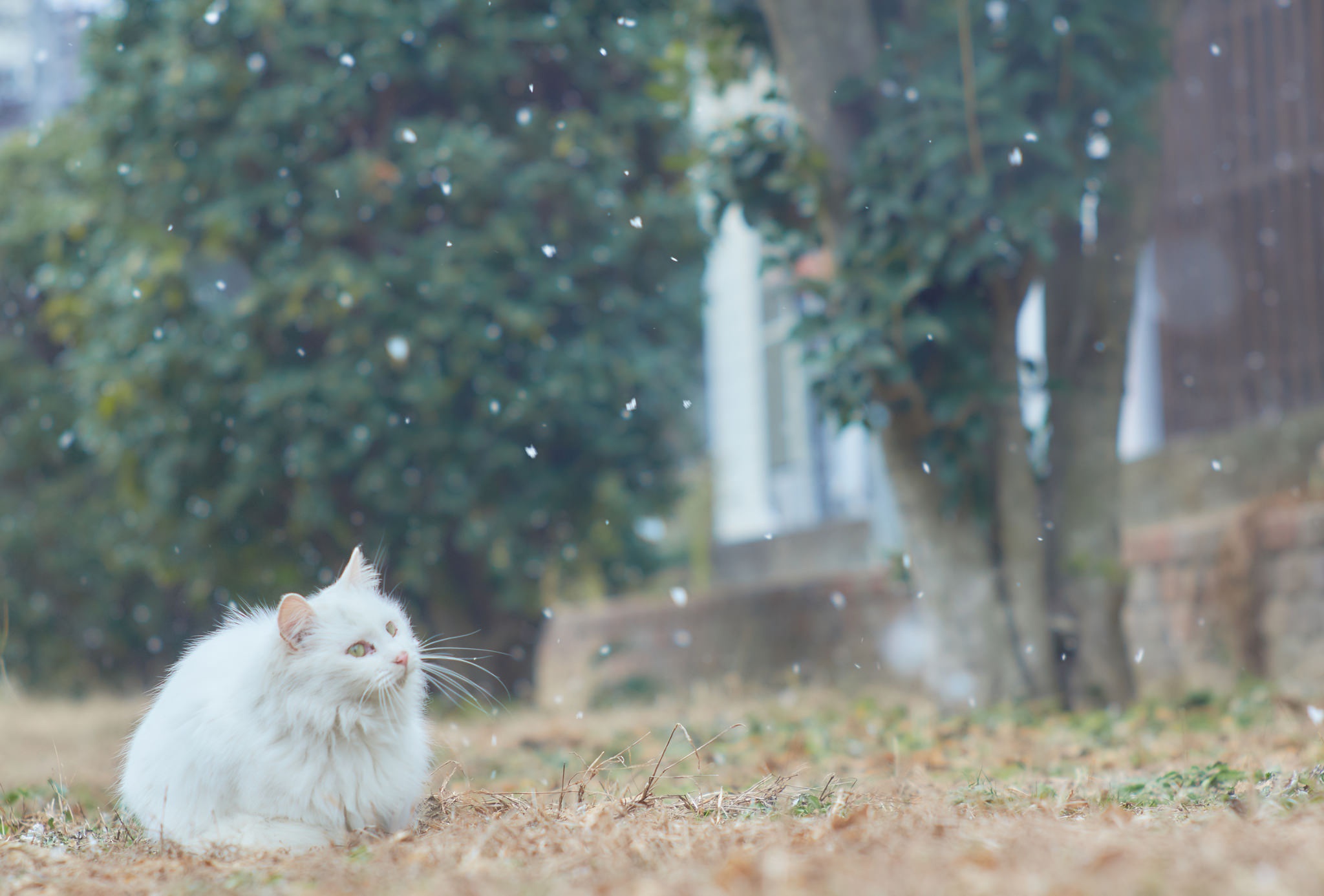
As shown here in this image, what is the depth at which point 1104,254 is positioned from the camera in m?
4.52

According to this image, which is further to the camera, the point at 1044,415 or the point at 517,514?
the point at 517,514

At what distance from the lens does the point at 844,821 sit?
200 centimetres

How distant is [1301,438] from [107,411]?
18.9 feet

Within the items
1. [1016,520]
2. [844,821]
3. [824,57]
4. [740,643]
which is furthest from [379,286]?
[844,821]

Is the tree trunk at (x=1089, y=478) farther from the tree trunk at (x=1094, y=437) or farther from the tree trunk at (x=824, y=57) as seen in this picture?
the tree trunk at (x=824, y=57)

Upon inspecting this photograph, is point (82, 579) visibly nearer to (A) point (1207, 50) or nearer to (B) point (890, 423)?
(B) point (890, 423)

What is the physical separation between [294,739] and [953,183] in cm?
Result: 306

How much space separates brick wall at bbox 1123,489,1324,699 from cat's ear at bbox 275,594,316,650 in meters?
3.57

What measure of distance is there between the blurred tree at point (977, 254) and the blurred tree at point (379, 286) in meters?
0.86

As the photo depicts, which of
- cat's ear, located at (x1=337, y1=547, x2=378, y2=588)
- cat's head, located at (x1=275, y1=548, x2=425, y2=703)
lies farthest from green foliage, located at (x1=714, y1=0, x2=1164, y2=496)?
cat's head, located at (x1=275, y1=548, x2=425, y2=703)

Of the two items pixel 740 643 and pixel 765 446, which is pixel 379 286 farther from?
pixel 765 446

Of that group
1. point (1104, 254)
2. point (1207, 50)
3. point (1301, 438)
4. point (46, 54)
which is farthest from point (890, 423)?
point (46, 54)

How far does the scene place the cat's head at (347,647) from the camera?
2070 millimetres

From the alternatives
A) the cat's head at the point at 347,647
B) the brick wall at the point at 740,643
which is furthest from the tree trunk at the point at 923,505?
the cat's head at the point at 347,647
